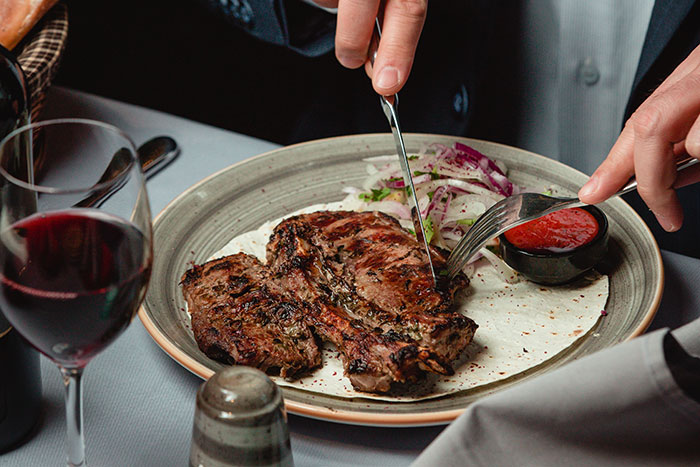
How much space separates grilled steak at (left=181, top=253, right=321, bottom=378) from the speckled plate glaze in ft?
0.20

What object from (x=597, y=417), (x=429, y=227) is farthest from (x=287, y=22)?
(x=597, y=417)

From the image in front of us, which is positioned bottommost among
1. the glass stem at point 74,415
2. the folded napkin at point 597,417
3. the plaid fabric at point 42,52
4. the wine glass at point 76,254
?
the plaid fabric at point 42,52

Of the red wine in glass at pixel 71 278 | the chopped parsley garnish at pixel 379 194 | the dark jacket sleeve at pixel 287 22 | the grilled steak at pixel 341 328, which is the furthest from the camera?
the dark jacket sleeve at pixel 287 22

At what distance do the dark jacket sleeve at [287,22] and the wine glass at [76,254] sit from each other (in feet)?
5.86

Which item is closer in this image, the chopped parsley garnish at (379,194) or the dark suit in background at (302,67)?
the chopped parsley garnish at (379,194)

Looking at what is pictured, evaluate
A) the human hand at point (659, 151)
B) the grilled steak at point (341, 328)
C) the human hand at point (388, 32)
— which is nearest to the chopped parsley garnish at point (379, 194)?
the grilled steak at point (341, 328)

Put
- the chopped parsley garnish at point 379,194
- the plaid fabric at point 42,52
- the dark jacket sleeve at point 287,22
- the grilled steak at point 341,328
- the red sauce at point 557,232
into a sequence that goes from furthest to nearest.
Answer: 1. the dark jacket sleeve at point 287,22
2. the chopped parsley garnish at point 379,194
3. the plaid fabric at point 42,52
4. the red sauce at point 557,232
5. the grilled steak at point 341,328

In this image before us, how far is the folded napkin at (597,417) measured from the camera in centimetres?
112

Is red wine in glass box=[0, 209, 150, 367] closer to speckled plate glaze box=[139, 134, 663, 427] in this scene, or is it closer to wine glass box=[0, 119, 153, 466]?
wine glass box=[0, 119, 153, 466]

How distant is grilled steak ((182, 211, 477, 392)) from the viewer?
1706mm

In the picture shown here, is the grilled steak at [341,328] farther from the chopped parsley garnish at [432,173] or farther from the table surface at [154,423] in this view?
the chopped parsley garnish at [432,173]

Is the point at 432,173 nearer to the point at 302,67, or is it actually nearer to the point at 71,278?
the point at 71,278

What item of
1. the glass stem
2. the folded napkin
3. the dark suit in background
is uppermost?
the folded napkin

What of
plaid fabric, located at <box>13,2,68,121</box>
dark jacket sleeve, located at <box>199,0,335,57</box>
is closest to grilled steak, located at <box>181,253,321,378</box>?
plaid fabric, located at <box>13,2,68,121</box>
